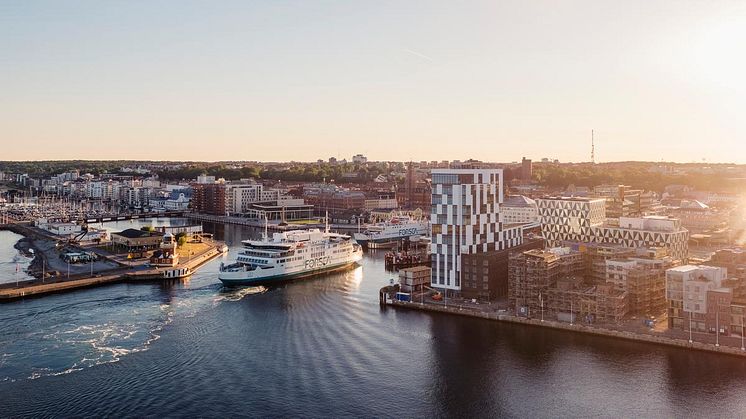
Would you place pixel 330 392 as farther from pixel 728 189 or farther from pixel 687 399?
pixel 728 189

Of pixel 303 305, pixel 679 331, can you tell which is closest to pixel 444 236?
pixel 303 305

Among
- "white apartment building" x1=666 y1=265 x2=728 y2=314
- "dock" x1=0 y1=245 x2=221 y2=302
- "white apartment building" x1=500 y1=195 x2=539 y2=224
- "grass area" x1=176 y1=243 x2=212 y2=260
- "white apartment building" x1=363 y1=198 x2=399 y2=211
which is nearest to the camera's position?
"white apartment building" x1=666 y1=265 x2=728 y2=314

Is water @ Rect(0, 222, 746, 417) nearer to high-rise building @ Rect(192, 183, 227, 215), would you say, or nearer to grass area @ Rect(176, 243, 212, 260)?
grass area @ Rect(176, 243, 212, 260)

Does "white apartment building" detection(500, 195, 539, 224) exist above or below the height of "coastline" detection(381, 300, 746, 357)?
above

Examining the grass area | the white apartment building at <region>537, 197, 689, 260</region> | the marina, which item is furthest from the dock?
the white apartment building at <region>537, 197, 689, 260</region>

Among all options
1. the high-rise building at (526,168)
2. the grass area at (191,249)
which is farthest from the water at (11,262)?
the high-rise building at (526,168)

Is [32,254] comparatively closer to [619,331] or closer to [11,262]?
[11,262]
